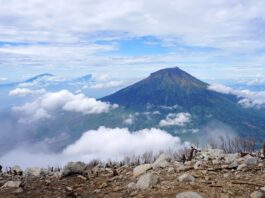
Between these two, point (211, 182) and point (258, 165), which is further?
point (258, 165)

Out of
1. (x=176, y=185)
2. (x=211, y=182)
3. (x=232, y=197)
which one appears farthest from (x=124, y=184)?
(x=232, y=197)

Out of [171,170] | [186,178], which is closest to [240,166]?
[171,170]

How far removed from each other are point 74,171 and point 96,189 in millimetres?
2239

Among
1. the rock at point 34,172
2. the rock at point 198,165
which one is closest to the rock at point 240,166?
the rock at point 198,165

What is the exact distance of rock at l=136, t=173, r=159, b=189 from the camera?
39.7ft

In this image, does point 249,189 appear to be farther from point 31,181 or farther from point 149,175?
point 31,181

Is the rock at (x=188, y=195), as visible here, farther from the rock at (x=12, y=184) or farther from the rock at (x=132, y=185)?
the rock at (x=12, y=184)

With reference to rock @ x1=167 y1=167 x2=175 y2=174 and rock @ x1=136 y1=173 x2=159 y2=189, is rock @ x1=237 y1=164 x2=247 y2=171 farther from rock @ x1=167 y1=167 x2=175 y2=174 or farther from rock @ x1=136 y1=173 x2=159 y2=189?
rock @ x1=136 y1=173 x2=159 y2=189

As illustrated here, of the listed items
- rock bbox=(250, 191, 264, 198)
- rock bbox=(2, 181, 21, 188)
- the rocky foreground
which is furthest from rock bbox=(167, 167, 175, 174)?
rock bbox=(2, 181, 21, 188)

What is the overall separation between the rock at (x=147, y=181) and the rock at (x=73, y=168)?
334 centimetres

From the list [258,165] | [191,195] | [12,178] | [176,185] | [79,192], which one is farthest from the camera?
[12,178]

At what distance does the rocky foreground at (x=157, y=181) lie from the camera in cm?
1155

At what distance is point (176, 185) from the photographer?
39.2 feet

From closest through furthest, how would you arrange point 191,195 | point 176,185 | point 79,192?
point 191,195 → point 176,185 → point 79,192
